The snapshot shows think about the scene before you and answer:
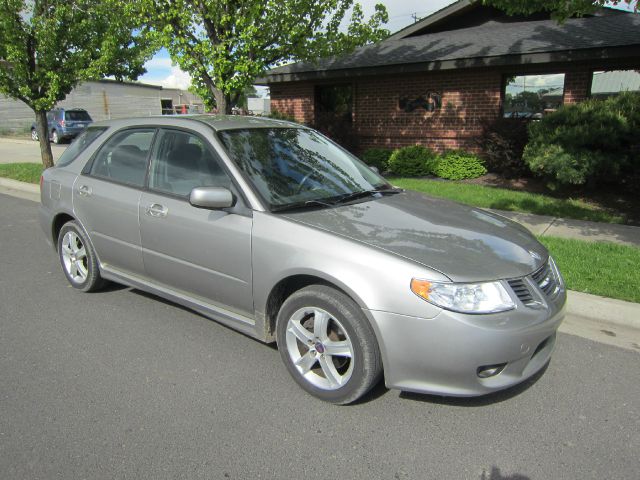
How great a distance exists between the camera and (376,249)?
2.87 meters

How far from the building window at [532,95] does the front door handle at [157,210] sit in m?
9.60

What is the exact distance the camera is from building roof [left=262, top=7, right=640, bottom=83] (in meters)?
10.1

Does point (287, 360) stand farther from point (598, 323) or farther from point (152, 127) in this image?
point (598, 323)

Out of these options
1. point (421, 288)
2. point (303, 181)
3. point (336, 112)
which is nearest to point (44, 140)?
point (336, 112)

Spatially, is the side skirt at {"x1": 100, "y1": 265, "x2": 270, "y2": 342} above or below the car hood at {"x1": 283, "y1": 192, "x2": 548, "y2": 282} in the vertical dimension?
below

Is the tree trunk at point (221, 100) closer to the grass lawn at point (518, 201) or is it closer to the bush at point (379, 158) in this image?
the grass lawn at point (518, 201)

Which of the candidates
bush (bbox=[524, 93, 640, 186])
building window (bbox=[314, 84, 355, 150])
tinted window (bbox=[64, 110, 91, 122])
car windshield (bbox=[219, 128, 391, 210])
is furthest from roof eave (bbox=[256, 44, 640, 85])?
tinted window (bbox=[64, 110, 91, 122])

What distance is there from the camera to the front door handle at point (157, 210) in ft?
12.6

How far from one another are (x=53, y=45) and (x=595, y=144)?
1038cm

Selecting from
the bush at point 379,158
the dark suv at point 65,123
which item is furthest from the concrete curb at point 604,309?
the dark suv at point 65,123

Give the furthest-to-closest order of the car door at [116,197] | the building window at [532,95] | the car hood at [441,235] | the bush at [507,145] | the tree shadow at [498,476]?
1. the building window at [532,95]
2. the bush at [507,145]
3. the car door at [116,197]
4. the car hood at [441,235]
5. the tree shadow at [498,476]

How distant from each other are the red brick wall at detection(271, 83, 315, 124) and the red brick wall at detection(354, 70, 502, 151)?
1531 millimetres

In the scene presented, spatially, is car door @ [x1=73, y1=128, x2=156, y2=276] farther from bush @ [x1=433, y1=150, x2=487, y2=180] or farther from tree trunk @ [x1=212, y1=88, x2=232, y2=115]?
bush @ [x1=433, y1=150, x2=487, y2=180]

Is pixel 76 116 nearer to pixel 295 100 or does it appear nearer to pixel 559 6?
pixel 295 100
